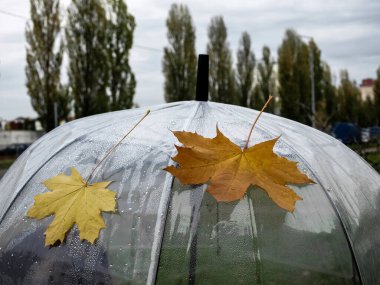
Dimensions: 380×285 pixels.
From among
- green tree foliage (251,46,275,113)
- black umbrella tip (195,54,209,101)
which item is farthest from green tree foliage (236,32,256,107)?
black umbrella tip (195,54,209,101)

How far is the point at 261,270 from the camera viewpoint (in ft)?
5.49

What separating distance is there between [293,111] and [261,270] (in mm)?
31112

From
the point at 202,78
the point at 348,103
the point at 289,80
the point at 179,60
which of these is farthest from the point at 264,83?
the point at 202,78

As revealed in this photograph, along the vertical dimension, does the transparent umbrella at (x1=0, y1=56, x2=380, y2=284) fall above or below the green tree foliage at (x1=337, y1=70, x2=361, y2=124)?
above

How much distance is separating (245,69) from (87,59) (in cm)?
1164

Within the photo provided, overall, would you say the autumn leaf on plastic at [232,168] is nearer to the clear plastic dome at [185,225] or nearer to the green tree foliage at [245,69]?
the clear plastic dome at [185,225]

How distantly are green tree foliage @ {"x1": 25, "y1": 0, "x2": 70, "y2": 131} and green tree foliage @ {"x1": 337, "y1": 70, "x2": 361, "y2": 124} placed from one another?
74.1 ft

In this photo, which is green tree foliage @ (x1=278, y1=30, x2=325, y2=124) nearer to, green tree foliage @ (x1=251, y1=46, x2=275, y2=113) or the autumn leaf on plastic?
green tree foliage @ (x1=251, y1=46, x2=275, y2=113)

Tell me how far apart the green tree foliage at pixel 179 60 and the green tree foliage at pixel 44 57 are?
5.71 metres

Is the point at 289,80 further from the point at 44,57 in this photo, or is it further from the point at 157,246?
the point at 157,246

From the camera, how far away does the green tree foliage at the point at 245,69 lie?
3206 centimetres

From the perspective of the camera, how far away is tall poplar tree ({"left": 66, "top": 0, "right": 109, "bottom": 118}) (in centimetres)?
2353

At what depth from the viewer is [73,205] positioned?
172 cm

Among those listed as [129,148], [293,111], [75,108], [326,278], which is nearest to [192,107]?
[129,148]
